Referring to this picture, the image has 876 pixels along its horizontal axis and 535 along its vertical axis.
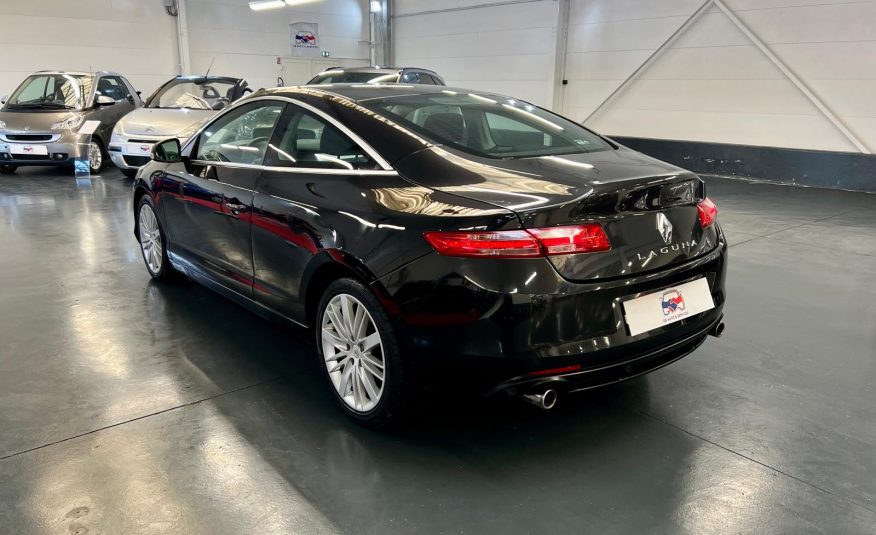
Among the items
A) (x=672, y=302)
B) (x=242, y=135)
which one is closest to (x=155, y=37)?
(x=242, y=135)

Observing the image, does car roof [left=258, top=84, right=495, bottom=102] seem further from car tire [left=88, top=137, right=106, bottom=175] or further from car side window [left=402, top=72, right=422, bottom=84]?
car tire [left=88, top=137, right=106, bottom=175]

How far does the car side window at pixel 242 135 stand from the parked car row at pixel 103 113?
503 centimetres

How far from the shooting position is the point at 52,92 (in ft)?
30.5

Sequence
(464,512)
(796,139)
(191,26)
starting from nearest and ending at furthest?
(464,512)
(796,139)
(191,26)

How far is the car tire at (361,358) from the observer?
2182mm

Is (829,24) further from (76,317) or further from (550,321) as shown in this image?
(76,317)

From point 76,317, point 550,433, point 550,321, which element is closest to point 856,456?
point 550,433

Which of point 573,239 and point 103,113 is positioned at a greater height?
point 103,113

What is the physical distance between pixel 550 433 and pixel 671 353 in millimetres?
529

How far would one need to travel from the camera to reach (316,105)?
2725mm

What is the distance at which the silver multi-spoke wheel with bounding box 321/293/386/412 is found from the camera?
229 cm

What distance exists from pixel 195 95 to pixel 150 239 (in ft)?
18.5

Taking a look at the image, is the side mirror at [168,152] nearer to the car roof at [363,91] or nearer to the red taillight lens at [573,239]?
the car roof at [363,91]

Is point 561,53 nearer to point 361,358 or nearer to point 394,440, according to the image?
point 361,358
